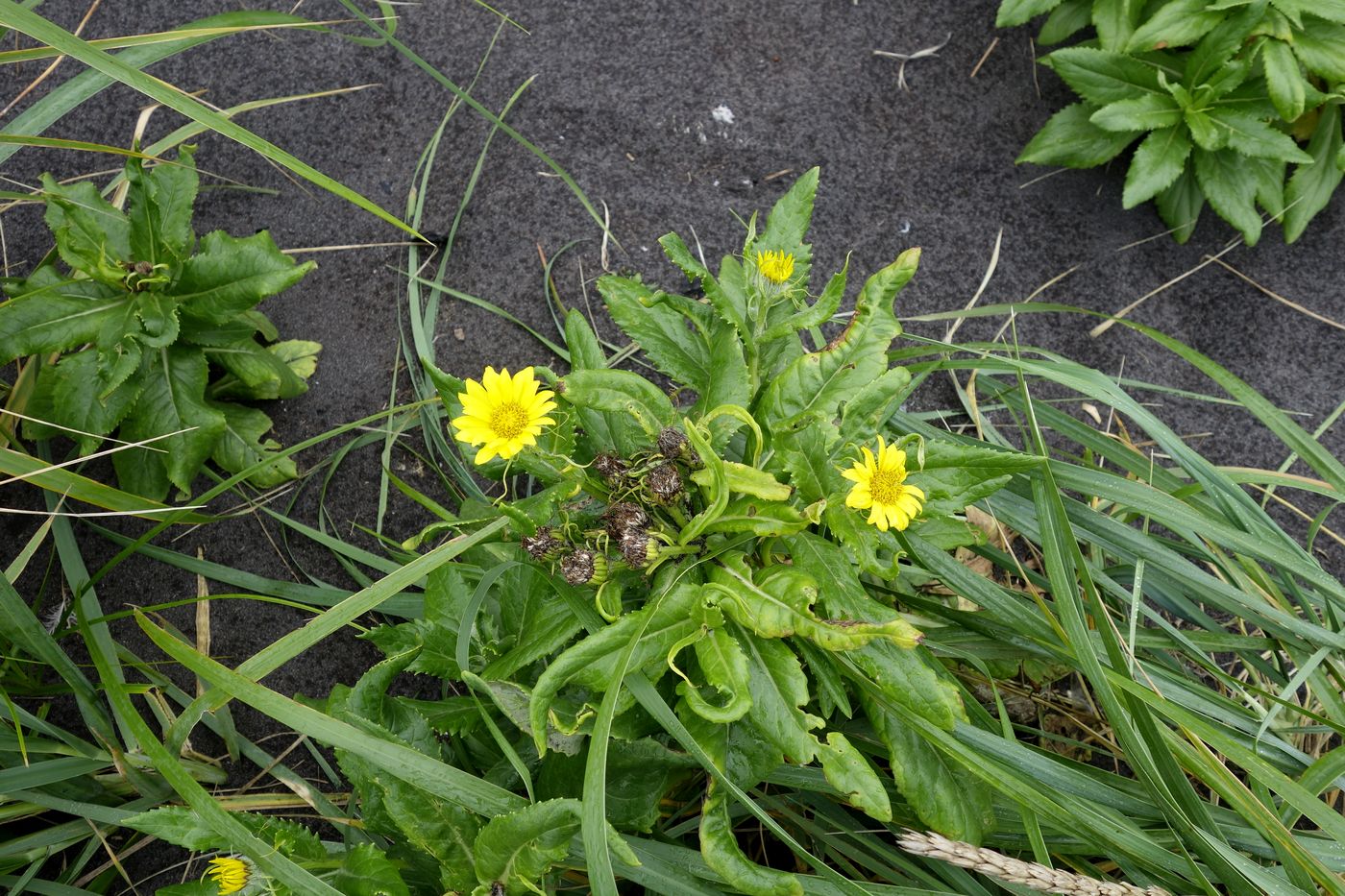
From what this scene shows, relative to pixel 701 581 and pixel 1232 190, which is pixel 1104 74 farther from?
pixel 701 581

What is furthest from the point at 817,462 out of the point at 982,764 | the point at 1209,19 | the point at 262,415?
the point at 1209,19

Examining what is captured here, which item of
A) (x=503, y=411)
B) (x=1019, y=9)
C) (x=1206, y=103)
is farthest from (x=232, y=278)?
(x=1206, y=103)

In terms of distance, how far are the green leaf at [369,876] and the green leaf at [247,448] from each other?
753 mm

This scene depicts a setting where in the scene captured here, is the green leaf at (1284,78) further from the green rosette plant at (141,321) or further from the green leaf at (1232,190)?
the green rosette plant at (141,321)

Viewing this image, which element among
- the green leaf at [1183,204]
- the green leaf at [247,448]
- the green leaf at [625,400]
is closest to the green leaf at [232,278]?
the green leaf at [247,448]

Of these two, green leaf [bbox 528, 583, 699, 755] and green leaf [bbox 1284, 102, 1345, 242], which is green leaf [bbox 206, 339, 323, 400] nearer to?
green leaf [bbox 528, 583, 699, 755]

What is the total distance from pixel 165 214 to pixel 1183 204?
72.4 inches

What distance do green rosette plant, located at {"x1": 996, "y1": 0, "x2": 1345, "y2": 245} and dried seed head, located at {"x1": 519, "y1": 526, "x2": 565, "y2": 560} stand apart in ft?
4.18

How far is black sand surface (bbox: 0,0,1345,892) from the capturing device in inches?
74.3

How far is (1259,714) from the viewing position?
1329 millimetres

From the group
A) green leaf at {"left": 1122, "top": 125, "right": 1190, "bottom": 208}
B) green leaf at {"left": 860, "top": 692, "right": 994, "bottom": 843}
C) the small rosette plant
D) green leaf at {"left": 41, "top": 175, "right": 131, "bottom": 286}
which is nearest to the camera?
the small rosette plant

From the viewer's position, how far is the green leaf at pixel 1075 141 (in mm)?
1841

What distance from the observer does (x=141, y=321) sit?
4.80 feet

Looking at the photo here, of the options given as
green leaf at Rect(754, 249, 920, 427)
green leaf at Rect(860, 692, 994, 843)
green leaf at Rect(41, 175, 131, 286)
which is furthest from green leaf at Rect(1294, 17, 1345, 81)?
green leaf at Rect(41, 175, 131, 286)
